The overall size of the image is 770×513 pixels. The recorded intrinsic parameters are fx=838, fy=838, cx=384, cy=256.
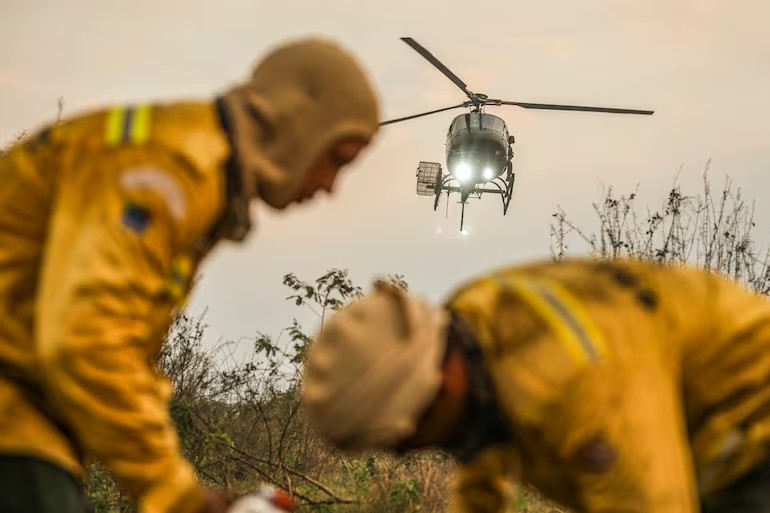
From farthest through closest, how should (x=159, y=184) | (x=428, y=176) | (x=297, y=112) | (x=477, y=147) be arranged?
1. (x=428, y=176)
2. (x=477, y=147)
3. (x=297, y=112)
4. (x=159, y=184)

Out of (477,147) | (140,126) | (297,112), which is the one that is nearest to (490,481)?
(297,112)

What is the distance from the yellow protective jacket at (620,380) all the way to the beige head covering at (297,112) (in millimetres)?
526

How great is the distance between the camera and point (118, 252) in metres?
1.72

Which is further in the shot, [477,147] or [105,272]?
[477,147]

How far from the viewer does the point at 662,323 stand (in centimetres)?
176

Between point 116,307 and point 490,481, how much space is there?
1004mm

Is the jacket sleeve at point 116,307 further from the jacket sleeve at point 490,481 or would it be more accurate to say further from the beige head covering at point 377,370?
the jacket sleeve at point 490,481

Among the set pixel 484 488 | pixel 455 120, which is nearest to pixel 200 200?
pixel 484 488

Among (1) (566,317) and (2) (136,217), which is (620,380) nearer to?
(1) (566,317)

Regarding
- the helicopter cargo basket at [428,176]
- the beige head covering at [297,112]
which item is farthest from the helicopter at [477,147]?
the beige head covering at [297,112]

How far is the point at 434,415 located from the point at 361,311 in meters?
0.26

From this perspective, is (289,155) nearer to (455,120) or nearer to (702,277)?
(702,277)

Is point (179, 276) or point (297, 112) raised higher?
point (297, 112)

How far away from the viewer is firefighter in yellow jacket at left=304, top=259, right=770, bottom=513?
1567 mm
